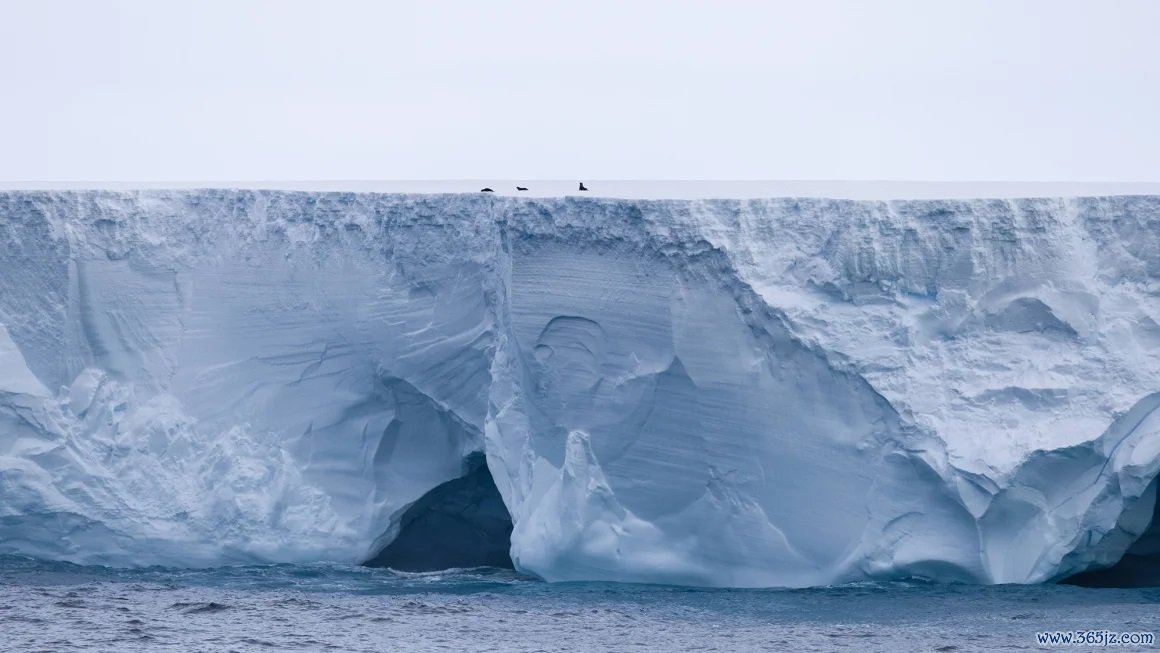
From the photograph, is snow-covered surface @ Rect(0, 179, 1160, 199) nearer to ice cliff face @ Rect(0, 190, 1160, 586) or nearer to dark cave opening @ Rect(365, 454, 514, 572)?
ice cliff face @ Rect(0, 190, 1160, 586)

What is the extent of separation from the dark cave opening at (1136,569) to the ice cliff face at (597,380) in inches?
9.8

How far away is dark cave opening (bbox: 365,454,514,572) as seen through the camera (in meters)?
11.9

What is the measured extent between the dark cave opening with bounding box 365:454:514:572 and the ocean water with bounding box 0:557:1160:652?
0.70m

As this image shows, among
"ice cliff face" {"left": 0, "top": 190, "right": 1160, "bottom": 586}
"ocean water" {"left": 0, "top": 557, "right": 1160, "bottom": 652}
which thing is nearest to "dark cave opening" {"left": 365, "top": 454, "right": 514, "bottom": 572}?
"ice cliff face" {"left": 0, "top": 190, "right": 1160, "bottom": 586}

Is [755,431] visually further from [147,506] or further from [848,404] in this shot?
[147,506]

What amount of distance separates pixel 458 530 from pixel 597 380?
188 cm

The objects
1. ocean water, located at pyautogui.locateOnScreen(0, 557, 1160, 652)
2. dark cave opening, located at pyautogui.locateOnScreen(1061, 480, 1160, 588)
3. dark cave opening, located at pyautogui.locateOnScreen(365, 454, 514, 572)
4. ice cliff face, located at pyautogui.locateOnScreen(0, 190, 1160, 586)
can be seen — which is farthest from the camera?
dark cave opening, located at pyautogui.locateOnScreen(365, 454, 514, 572)

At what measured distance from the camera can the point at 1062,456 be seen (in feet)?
33.1

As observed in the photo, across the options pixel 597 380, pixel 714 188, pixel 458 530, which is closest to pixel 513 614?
pixel 597 380

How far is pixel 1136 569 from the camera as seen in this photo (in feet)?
35.3

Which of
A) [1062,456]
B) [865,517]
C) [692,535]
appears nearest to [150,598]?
[692,535]

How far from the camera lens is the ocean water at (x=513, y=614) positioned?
9133mm

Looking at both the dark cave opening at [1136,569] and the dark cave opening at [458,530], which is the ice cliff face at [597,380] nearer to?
the dark cave opening at [458,530]

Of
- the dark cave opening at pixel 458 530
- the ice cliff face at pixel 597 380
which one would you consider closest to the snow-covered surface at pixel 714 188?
the ice cliff face at pixel 597 380
